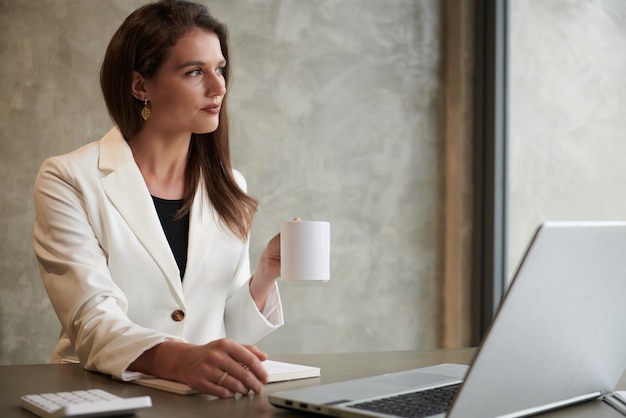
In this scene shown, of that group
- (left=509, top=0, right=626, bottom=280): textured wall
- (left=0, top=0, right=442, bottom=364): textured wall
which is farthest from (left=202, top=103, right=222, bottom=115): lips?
(left=509, top=0, right=626, bottom=280): textured wall

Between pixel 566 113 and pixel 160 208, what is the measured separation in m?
2.16

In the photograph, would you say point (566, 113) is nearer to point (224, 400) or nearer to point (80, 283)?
point (80, 283)

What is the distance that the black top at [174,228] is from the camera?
2.01 metres

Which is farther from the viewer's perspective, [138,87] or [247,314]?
[138,87]

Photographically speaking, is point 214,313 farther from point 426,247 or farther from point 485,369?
point 426,247

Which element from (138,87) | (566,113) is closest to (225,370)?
(138,87)

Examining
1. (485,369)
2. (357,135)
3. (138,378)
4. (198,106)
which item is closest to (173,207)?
(198,106)

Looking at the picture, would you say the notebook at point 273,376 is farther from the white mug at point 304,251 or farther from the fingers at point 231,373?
the white mug at point 304,251

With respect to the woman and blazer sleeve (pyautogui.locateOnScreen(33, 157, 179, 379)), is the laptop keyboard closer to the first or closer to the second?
blazer sleeve (pyautogui.locateOnScreen(33, 157, 179, 379))

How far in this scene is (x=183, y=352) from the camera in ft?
4.15

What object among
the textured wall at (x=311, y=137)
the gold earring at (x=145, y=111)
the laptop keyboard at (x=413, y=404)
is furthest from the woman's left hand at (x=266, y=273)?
the textured wall at (x=311, y=137)

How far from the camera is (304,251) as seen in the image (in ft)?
5.23

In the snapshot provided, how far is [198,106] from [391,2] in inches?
80.5

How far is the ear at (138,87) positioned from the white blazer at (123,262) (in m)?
0.12
